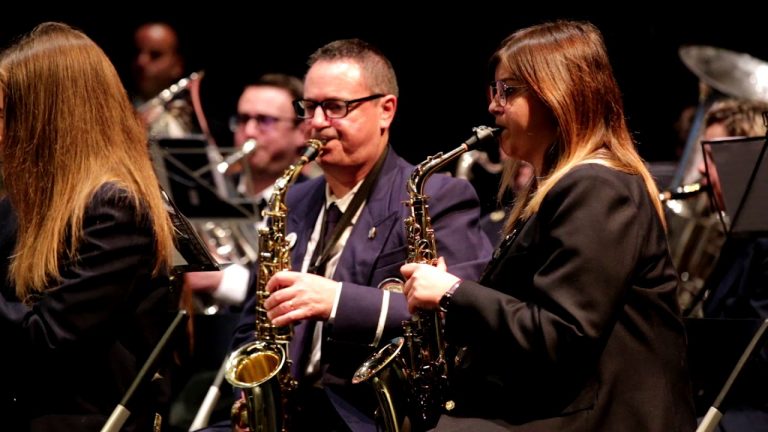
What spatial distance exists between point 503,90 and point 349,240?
104 cm

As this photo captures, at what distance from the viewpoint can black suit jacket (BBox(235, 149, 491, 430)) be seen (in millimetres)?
3227

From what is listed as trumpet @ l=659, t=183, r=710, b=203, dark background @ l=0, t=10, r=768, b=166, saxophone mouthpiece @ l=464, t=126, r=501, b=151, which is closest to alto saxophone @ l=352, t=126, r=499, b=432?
saxophone mouthpiece @ l=464, t=126, r=501, b=151

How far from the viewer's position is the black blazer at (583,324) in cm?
237

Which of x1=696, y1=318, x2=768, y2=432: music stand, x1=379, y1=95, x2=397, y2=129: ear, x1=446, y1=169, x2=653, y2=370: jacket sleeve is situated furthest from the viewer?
x1=379, y1=95, x2=397, y2=129: ear

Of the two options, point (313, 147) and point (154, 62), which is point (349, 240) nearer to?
point (313, 147)

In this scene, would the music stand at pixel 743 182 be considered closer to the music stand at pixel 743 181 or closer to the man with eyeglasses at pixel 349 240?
the music stand at pixel 743 181

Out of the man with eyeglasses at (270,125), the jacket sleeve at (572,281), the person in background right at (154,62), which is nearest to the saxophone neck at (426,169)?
the jacket sleeve at (572,281)

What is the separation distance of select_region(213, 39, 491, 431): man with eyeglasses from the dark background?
190cm

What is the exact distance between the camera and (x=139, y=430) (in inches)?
111

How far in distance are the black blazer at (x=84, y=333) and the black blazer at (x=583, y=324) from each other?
939 millimetres

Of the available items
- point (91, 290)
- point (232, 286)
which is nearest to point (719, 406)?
point (91, 290)

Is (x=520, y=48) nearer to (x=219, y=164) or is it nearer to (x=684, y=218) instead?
(x=684, y=218)

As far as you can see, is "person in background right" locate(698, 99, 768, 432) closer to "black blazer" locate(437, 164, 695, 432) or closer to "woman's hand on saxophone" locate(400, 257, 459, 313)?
"black blazer" locate(437, 164, 695, 432)

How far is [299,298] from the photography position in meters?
3.17
